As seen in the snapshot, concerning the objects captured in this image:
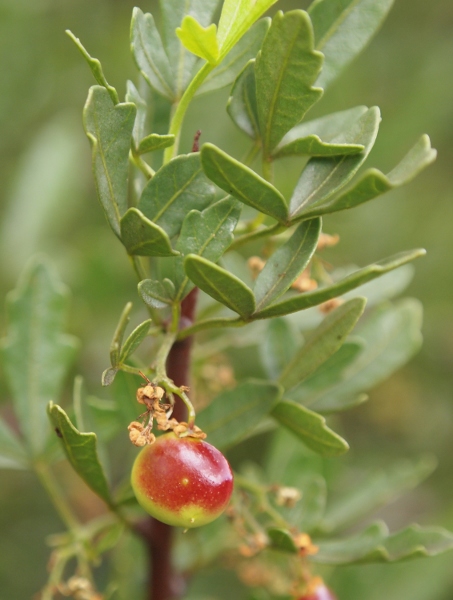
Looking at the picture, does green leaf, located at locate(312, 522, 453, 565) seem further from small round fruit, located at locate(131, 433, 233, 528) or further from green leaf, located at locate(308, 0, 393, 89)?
green leaf, located at locate(308, 0, 393, 89)

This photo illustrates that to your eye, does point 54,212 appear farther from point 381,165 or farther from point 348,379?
point 348,379

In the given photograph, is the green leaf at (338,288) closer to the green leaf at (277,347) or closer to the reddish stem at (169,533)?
the reddish stem at (169,533)

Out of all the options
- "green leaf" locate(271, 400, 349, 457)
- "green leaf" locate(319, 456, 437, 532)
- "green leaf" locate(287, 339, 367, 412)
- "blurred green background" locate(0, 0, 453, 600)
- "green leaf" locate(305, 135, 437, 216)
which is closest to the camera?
"green leaf" locate(305, 135, 437, 216)

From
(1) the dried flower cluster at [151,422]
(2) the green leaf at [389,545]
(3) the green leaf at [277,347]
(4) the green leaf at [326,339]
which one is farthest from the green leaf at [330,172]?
(2) the green leaf at [389,545]

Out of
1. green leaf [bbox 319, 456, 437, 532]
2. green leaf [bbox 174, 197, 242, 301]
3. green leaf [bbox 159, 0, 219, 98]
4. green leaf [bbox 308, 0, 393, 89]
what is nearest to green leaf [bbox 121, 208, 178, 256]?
green leaf [bbox 174, 197, 242, 301]

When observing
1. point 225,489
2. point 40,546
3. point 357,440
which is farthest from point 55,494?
point 357,440

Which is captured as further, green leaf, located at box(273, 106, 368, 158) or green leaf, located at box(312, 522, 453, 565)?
green leaf, located at box(312, 522, 453, 565)

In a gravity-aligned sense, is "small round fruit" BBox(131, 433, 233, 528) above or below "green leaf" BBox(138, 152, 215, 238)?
below
